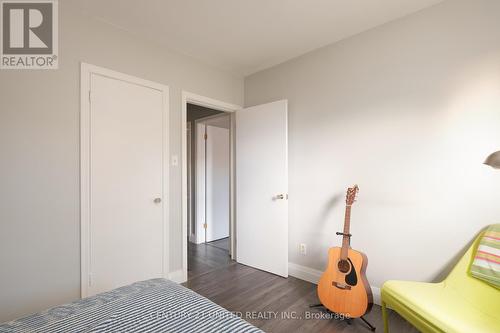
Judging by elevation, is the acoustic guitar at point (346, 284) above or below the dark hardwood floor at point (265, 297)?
above

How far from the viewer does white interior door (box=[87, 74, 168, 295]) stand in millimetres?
1991

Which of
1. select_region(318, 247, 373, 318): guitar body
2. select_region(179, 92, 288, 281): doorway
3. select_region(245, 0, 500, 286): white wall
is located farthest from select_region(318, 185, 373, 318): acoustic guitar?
select_region(179, 92, 288, 281): doorway

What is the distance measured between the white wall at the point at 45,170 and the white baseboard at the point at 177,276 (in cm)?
82

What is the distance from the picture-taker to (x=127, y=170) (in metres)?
2.16

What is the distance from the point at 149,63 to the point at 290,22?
4.65 ft

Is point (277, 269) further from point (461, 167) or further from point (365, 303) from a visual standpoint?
point (461, 167)

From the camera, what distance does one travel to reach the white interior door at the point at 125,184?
6.53 feet

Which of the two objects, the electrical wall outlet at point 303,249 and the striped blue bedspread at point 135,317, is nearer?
the striped blue bedspread at point 135,317

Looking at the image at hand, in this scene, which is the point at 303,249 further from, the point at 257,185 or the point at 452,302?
the point at 452,302

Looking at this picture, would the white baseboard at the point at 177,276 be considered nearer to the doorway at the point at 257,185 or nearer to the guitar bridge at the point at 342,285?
the doorway at the point at 257,185

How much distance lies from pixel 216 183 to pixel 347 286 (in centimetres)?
275

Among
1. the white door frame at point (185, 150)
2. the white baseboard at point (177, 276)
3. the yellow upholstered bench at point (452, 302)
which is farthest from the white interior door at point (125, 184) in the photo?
the yellow upholstered bench at point (452, 302)

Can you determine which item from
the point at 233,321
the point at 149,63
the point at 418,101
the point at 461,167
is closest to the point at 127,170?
the point at 149,63

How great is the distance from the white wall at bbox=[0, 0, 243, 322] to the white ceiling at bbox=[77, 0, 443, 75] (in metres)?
0.31
